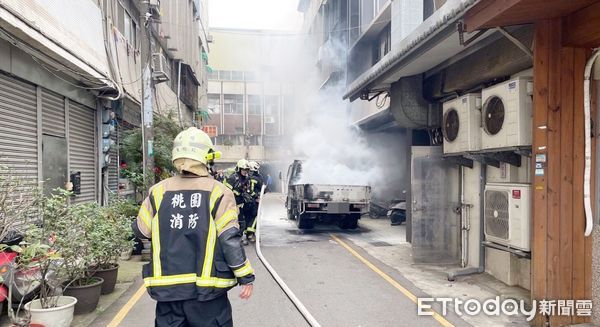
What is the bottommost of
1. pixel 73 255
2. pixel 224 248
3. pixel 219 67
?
pixel 73 255

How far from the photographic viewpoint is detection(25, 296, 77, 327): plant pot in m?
4.27

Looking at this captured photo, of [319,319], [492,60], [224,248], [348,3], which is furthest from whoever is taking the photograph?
[348,3]

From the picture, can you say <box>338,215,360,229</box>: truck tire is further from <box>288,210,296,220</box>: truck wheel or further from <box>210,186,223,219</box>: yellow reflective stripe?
<box>210,186,223,219</box>: yellow reflective stripe

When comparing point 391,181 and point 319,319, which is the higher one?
point 391,181

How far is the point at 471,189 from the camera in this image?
749 cm

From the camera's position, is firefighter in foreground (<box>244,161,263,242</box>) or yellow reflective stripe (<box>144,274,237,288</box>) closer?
yellow reflective stripe (<box>144,274,237,288</box>)

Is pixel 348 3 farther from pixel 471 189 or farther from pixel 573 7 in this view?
pixel 573 7

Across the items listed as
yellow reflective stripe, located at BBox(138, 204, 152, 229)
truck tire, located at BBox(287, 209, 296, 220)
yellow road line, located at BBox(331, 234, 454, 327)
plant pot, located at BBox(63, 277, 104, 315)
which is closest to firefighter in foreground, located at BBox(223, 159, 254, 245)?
yellow road line, located at BBox(331, 234, 454, 327)

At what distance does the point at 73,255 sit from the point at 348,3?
17308 mm

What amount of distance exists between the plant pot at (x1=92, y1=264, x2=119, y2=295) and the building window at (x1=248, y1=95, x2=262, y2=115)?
128ft

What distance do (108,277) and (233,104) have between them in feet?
131

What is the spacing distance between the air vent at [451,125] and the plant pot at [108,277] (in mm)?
5504

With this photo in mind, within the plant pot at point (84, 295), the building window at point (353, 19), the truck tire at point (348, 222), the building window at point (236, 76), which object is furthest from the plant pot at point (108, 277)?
the building window at point (236, 76)

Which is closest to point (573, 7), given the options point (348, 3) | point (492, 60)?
point (492, 60)
